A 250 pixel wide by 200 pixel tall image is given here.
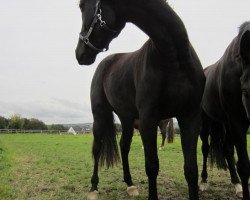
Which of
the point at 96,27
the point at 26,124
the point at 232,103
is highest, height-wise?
the point at 26,124

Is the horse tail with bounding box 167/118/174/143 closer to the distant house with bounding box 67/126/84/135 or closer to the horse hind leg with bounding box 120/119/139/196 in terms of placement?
the horse hind leg with bounding box 120/119/139/196

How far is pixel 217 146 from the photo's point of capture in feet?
23.0

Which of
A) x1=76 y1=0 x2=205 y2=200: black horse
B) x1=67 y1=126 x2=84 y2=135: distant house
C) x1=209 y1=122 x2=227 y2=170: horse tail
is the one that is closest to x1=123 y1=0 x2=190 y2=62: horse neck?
x1=76 y1=0 x2=205 y2=200: black horse

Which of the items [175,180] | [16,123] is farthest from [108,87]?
[16,123]

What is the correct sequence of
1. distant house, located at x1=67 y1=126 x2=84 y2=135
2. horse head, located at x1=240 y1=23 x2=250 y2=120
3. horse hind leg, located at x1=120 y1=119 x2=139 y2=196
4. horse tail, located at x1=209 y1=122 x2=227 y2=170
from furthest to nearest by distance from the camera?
distant house, located at x1=67 y1=126 x2=84 y2=135, horse tail, located at x1=209 y1=122 x2=227 y2=170, horse hind leg, located at x1=120 y1=119 x2=139 y2=196, horse head, located at x1=240 y1=23 x2=250 y2=120

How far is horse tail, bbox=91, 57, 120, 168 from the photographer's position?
242 inches

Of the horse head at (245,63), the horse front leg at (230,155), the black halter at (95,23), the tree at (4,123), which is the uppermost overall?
the tree at (4,123)

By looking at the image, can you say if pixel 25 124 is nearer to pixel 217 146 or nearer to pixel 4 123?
pixel 4 123

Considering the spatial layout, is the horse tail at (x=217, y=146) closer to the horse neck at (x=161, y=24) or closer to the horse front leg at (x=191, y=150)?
the horse front leg at (x=191, y=150)

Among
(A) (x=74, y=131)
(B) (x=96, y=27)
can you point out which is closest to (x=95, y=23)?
(B) (x=96, y=27)

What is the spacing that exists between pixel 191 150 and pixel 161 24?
1.53 meters

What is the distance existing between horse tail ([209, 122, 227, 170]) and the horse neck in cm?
355

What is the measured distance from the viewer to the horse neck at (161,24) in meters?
3.80

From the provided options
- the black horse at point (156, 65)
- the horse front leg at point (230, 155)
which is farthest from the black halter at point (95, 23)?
the horse front leg at point (230, 155)
